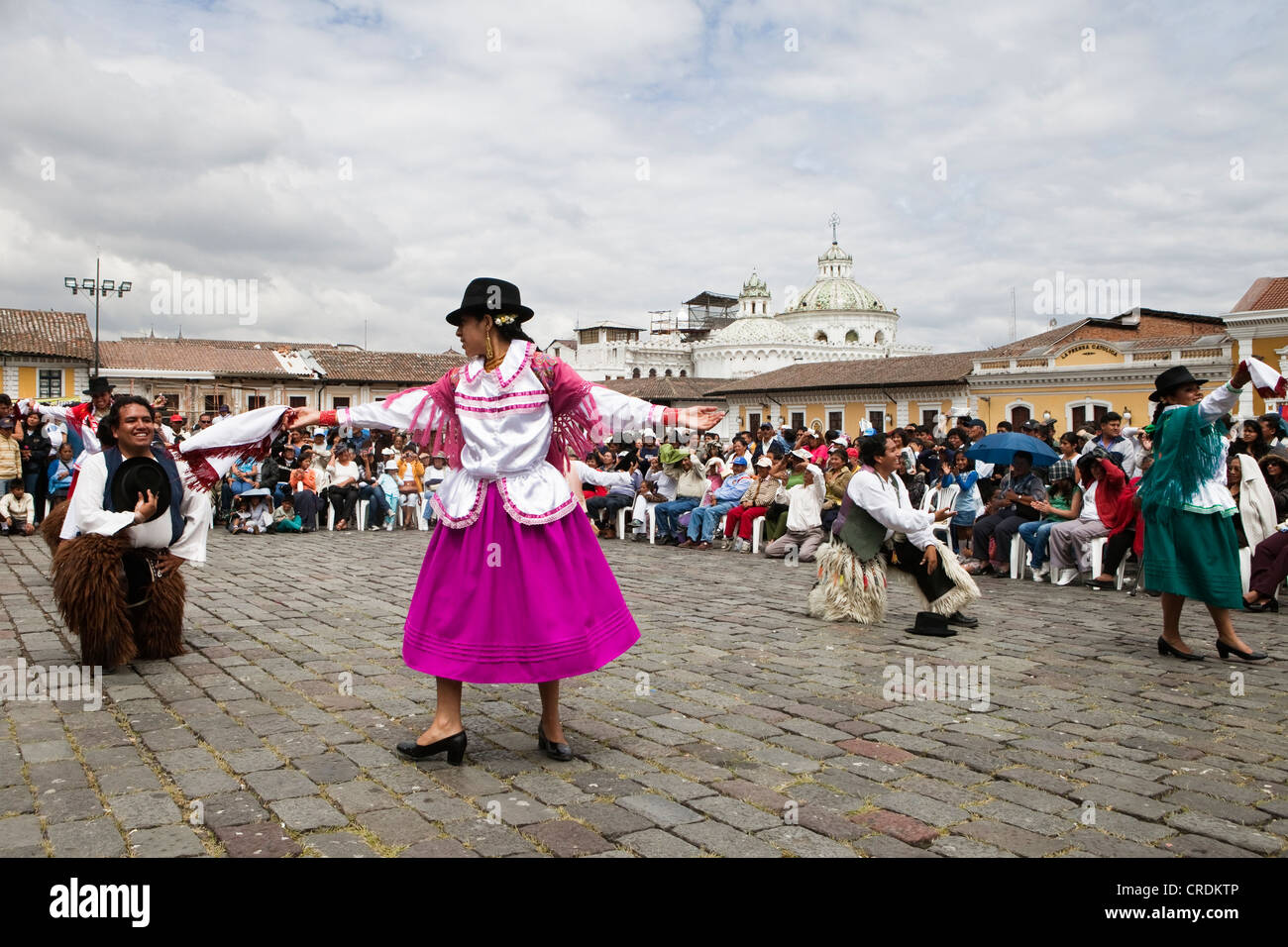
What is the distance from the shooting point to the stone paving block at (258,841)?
3.27m

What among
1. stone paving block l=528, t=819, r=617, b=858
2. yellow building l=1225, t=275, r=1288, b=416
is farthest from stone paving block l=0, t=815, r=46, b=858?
yellow building l=1225, t=275, r=1288, b=416

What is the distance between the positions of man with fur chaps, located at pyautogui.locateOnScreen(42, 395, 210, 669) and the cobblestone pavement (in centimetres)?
24

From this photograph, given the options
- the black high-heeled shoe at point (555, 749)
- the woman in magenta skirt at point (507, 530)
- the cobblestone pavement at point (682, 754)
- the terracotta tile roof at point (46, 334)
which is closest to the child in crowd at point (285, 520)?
the cobblestone pavement at point (682, 754)

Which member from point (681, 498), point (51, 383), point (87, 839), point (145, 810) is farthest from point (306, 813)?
point (51, 383)

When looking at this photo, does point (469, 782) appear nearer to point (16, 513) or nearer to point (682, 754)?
point (682, 754)

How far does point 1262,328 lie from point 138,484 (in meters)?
34.7

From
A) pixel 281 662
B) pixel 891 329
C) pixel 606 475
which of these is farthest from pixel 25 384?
pixel 891 329

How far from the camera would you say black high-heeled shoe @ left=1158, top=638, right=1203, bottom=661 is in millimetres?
6465

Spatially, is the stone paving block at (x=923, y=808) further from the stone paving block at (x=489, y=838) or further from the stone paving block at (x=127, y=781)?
the stone paving block at (x=127, y=781)

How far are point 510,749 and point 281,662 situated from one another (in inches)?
90.2

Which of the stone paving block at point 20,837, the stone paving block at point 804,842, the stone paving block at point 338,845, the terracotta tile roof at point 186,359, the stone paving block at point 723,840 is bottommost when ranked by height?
the stone paving block at point 804,842

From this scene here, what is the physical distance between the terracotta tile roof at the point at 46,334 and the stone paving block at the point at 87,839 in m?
47.4

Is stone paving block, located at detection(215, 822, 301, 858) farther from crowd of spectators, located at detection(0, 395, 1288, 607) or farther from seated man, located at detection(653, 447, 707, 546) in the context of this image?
seated man, located at detection(653, 447, 707, 546)

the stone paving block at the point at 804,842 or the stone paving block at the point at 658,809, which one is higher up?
the stone paving block at the point at 658,809
